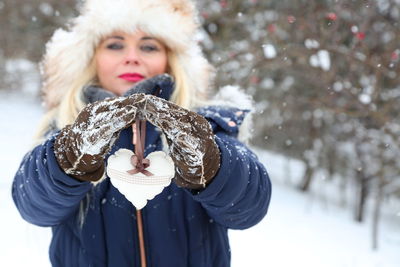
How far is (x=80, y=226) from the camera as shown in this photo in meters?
1.28

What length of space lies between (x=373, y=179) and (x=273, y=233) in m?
1.85

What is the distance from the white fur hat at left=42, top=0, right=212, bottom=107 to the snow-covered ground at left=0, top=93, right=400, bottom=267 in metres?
1.21

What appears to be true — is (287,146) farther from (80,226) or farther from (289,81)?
(80,226)

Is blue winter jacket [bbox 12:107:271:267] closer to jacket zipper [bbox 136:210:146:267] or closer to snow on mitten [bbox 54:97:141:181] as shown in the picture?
jacket zipper [bbox 136:210:146:267]

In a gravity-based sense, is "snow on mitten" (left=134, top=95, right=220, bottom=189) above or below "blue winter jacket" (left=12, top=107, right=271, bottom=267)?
above

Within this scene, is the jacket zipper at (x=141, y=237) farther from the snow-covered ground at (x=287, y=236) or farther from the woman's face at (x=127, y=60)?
the snow-covered ground at (x=287, y=236)

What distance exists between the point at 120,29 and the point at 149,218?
0.72 m

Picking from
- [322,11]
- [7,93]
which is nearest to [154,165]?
[322,11]

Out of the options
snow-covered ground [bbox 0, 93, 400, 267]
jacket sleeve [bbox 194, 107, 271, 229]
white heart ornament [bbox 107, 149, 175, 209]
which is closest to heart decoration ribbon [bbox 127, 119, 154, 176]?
white heart ornament [bbox 107, 149, 175, 209]

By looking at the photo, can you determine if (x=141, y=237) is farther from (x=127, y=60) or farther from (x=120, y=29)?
(x=120, y=29)

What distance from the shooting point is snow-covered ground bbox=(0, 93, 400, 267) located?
3525 millimetres

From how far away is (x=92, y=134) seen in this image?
0.86 meters

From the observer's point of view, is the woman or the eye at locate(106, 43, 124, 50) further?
the eye at locate(106, 43, 124, 50)

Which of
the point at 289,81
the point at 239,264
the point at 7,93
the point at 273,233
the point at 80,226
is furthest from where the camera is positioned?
the point at 7,93
